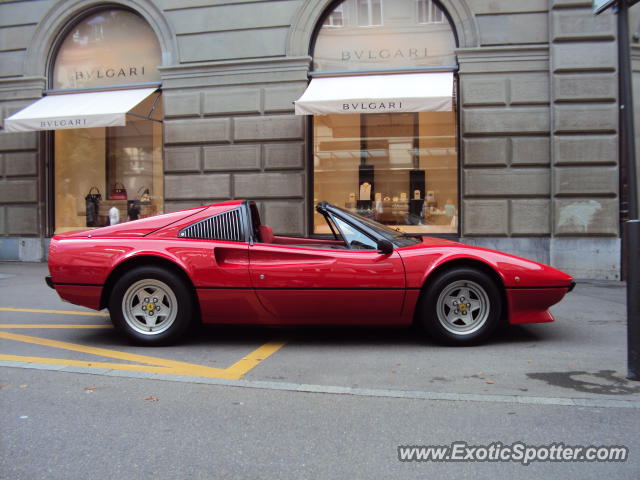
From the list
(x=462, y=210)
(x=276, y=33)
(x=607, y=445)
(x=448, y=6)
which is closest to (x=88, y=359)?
(x=607, y=445)

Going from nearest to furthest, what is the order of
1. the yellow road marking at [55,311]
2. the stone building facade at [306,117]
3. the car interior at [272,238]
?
the car interior at [272,238] < the yellow road marking at [55,311] < the stone building facade at [306,117]

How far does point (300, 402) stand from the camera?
345cm

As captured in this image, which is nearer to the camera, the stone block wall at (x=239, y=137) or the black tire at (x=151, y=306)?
the black tire at (x=151, y=306)

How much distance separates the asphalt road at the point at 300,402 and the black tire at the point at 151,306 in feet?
0.53

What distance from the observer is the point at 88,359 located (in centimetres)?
452

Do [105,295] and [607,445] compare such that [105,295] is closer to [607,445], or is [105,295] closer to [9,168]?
[607,445]

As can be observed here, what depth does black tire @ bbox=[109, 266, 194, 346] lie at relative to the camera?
4801mm

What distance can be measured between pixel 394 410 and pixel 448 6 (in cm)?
965

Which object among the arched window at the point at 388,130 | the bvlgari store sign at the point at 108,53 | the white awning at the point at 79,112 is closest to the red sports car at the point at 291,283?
the arched window at the point at 388,130

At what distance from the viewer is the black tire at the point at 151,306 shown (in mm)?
4801

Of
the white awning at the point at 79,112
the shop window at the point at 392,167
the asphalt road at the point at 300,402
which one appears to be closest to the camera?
the asphalt road at the point at 300,402

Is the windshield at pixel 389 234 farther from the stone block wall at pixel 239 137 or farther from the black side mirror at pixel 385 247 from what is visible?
the stone block wall at pixel 239 137

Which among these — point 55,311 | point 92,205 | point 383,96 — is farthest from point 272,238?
point 92,205

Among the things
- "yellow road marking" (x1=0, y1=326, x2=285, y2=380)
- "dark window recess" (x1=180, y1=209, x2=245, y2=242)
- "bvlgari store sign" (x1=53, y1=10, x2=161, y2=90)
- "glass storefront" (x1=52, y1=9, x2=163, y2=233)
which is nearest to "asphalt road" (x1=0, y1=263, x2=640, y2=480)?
"yellow road marking" (x1=0, y1=326, x2=285, y2=380)
